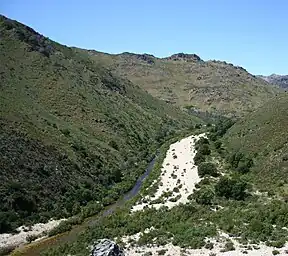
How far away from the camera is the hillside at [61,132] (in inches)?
2023

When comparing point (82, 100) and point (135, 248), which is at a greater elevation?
point (82, 100)

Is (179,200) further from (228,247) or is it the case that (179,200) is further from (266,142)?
(266,142)

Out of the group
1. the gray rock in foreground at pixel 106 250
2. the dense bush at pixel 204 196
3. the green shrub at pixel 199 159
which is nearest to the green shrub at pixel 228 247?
the gray rock in foreground at pixel 106 250

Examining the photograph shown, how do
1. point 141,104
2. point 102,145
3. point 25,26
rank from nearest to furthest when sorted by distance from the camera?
point 102,145, point 25,26, point 141,104

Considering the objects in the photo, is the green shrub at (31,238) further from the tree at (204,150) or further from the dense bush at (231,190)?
the tree at (204,150)

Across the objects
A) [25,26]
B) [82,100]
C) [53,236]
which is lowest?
[53,236]

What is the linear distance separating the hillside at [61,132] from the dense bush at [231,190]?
1463 centimetres

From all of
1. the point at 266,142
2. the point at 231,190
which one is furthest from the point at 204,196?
the point at 266,142

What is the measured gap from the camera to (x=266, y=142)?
225 feet

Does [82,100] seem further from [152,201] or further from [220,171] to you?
[152,201]

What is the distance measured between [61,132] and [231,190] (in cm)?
3661

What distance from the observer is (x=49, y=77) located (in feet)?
344

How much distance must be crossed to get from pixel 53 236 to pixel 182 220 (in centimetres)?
1299

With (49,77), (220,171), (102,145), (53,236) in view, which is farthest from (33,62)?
(53,236)
